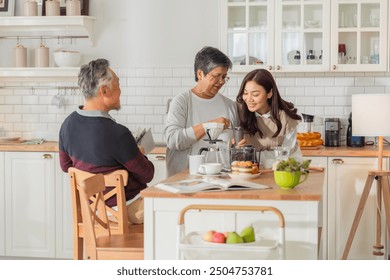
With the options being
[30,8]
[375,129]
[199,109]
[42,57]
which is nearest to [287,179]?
[199,109]

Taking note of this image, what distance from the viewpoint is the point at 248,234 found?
3.22m

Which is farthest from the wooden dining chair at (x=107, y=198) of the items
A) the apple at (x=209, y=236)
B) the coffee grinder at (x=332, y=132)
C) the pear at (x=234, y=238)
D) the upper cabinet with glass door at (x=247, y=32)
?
the coffee grinder at (x=332, y=132)

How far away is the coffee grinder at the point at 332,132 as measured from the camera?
6.08 metres

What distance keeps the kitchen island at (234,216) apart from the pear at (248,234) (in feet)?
0.59

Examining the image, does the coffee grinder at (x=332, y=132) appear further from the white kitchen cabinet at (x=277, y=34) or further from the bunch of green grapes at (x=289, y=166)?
the bunch of green grapes at (x=289, y=166)

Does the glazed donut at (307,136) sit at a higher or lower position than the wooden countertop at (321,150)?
higher

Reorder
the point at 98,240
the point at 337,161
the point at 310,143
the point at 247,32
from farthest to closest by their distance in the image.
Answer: the point at 247,32, the point at 310,143, the point at 337,161, the point at 98,240

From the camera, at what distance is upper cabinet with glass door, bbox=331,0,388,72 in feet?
19.6

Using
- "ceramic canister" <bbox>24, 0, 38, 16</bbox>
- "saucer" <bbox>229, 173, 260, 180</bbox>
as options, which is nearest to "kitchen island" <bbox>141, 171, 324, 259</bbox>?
"saucer" <bbox>229, 173, 260, 180</bbox>

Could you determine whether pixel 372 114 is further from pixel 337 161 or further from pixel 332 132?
pixel 332 132

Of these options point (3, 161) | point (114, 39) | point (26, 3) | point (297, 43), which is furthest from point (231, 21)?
Result: point (3, 161)

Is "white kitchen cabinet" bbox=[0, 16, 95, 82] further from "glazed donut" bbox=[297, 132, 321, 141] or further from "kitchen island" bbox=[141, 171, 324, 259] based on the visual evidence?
"kitchen island" bbox=[141, 171, 324, 259]

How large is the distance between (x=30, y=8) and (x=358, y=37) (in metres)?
2.66

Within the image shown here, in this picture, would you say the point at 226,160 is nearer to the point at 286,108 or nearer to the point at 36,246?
the point at 286,108
